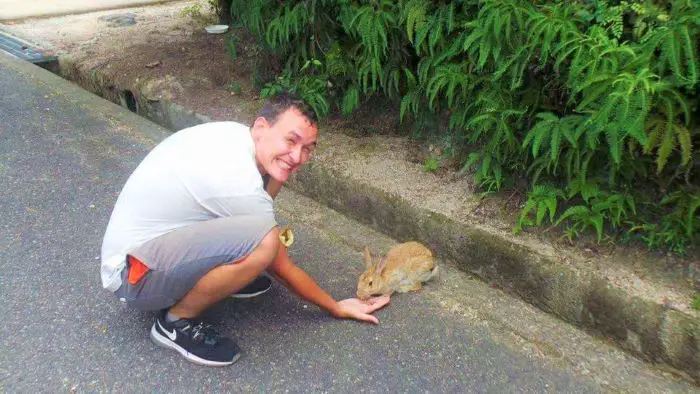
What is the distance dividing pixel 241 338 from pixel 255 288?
334 millimetres

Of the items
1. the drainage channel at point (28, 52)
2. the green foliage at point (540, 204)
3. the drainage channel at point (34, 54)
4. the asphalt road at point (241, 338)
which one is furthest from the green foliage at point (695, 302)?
the drainage channel at point (28, 52)

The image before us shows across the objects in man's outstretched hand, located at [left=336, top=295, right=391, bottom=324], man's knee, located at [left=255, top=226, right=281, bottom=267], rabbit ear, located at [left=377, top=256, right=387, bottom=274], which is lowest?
man's outstretched hand, located at [left=336, top=295, right=391, bottom=324]

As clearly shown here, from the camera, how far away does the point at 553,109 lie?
3000 mm

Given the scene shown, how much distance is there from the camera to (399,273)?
291 cm

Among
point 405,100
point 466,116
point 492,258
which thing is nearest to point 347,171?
point 405,100

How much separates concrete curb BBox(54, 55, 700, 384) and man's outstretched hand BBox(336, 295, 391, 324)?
20.0 inches

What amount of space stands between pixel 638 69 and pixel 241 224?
5.62ft

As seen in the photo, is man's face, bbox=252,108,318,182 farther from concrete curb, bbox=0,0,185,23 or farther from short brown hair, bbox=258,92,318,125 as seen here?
concrete curb, bbox=0,0,185,23

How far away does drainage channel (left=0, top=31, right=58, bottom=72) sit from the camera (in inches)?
253

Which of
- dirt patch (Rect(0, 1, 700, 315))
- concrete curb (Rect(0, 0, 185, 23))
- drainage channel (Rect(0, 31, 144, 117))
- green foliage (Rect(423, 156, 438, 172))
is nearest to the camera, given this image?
dirt patch (Rect(0, 1, 700, 315))

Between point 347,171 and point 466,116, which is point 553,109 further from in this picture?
point 347,171

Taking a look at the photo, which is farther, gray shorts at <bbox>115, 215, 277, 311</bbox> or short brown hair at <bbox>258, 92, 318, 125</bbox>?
short brown hair at <bbox>258, 92, 318, 125</bbox>

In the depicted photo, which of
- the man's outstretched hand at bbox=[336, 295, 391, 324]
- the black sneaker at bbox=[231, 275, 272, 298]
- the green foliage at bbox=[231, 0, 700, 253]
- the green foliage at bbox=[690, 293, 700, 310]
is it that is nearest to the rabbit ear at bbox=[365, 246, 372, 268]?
the man's outstretched hand at bbox=[336, 295, 391, 324]

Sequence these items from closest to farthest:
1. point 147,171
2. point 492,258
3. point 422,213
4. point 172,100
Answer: point 147,171
point 492,258
point 422,213
point 172,100
